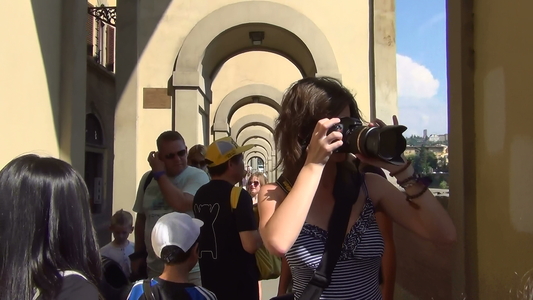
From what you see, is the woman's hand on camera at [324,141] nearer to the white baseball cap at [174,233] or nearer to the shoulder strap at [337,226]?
the shoulder strap at [337,226]

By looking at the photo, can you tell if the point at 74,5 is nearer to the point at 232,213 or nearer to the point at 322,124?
the point at 232,213

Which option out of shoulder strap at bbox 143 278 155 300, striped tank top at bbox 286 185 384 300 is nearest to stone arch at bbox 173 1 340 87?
shoulder strap at bbox 143 278 155 300

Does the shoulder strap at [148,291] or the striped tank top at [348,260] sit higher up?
the striped tank top at [348,260]

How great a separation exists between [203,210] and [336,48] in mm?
5421

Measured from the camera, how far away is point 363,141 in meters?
1.74

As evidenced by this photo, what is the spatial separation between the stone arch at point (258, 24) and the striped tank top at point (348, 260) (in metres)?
6.07

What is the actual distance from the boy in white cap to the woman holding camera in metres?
0.64

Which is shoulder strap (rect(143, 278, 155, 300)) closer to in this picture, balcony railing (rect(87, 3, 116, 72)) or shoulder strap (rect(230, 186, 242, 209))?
shoulder strap (rect(230, 186, 242, 209))

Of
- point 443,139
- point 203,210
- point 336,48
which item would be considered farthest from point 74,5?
point 336,48

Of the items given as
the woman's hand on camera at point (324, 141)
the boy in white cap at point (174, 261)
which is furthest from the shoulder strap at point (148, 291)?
the woman's hand on camera at point (324, 141)

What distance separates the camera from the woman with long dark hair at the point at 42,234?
144 cm

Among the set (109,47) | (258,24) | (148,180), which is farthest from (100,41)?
(148,180)

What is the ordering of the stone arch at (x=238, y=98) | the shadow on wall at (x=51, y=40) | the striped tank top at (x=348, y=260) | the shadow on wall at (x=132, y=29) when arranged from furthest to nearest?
the stone arch at (x=238, y=98), the shadow on wall at (x=132, y=29), the shadow on wall at (x=51, y=40), the striped tank top at (x=348, y=260)

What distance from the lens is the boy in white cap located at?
2348 millimetres
